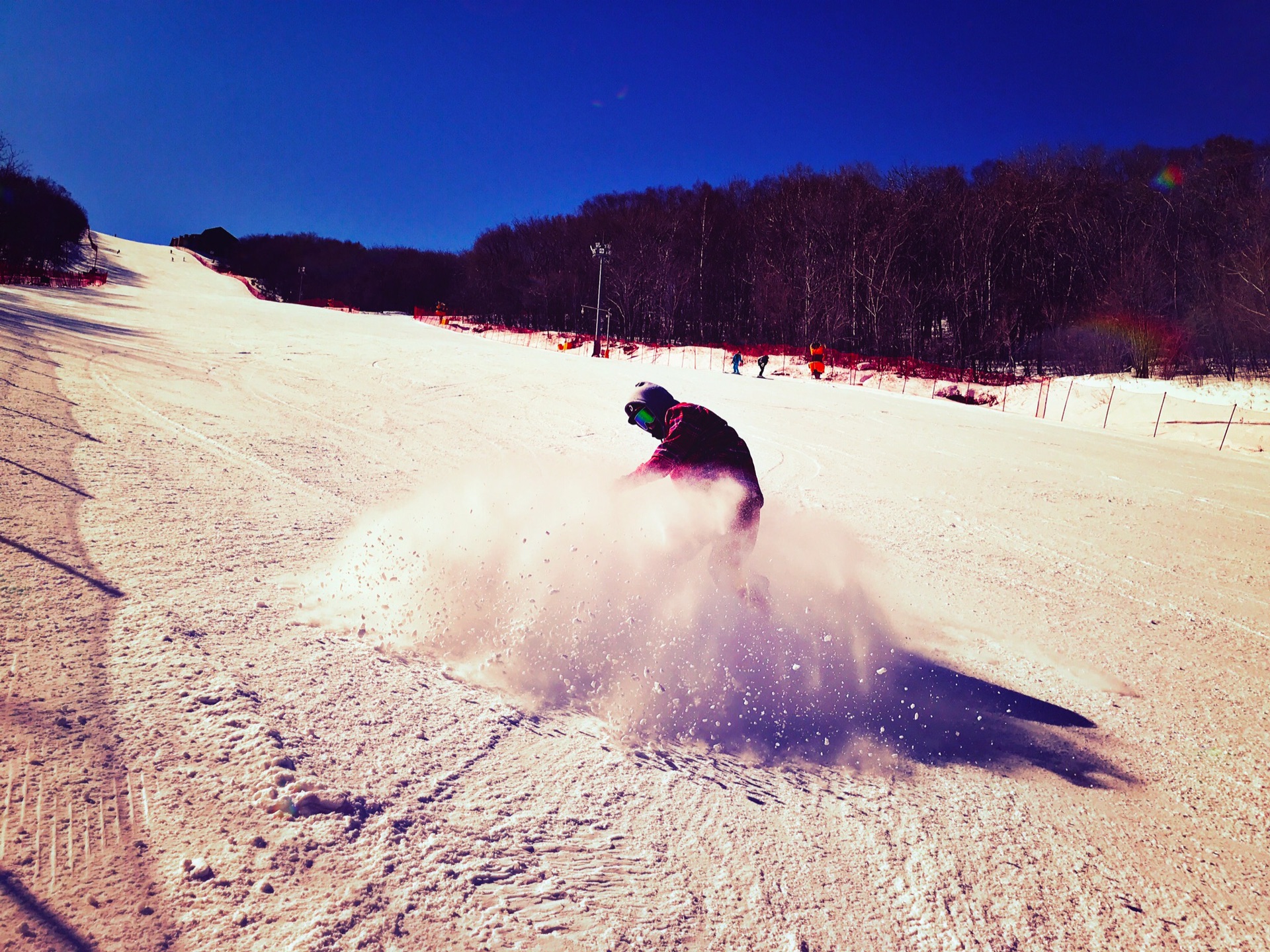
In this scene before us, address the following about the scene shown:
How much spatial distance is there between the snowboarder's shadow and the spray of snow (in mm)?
24

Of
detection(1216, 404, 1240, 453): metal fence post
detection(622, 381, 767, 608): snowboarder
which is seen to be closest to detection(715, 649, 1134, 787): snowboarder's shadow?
detection(622, 381, 767, 608): snowboarder

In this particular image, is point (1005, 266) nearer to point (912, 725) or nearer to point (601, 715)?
point (912, 725)

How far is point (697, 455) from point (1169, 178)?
54.4 metres

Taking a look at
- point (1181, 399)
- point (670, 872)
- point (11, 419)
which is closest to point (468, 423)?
point (11, 419)

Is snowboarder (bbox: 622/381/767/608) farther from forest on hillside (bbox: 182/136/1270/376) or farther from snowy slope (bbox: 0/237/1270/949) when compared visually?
forest on hillside (bbox: 182/136/1270/376)

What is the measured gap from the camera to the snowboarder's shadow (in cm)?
404

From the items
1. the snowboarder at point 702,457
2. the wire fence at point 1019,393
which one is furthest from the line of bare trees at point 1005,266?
the snowboarder at point 702,457

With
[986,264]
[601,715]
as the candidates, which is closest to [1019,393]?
[986,264]

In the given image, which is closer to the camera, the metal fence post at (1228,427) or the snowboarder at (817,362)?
the metal fence post at (1228,427)

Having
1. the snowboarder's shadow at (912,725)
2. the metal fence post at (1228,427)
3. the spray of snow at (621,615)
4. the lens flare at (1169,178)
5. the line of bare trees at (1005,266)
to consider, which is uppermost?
the lens flare at (1169,178)

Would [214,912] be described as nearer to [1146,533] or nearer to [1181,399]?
[1146,533]

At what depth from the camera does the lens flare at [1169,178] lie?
40.9 m

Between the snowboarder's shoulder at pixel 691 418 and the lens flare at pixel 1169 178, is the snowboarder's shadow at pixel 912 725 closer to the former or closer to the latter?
the snowboarder's shoulder at pixel 691 418

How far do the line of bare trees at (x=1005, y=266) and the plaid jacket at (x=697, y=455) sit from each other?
37.0 m
